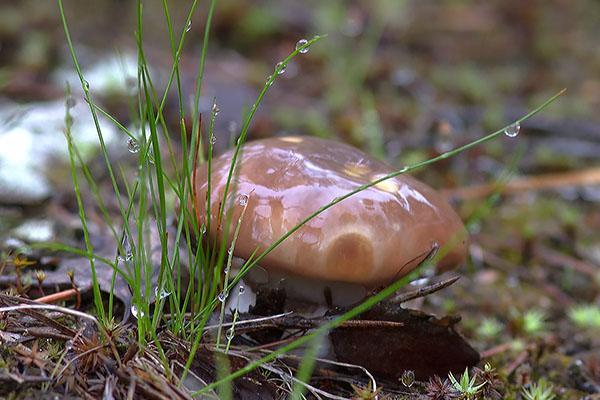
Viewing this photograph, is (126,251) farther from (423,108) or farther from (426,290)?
(423,108)

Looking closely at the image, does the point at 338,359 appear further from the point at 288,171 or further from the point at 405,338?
the point at 288,171

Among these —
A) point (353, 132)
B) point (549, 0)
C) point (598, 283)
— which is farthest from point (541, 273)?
point (549, 0)

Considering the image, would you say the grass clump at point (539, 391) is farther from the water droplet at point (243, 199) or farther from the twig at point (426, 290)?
the water droplet at point (243, 199)

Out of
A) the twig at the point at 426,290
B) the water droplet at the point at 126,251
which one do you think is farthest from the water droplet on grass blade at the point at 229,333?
the twig at the point at 426,290

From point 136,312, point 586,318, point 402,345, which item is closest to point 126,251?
point 136,312

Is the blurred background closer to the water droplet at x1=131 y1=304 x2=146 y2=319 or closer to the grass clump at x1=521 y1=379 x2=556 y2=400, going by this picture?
the grass clump at x1=521 y1=379 x2=556 y2=400

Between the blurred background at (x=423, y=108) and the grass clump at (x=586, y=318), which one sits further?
the blurred background at (x=423, y=108)
